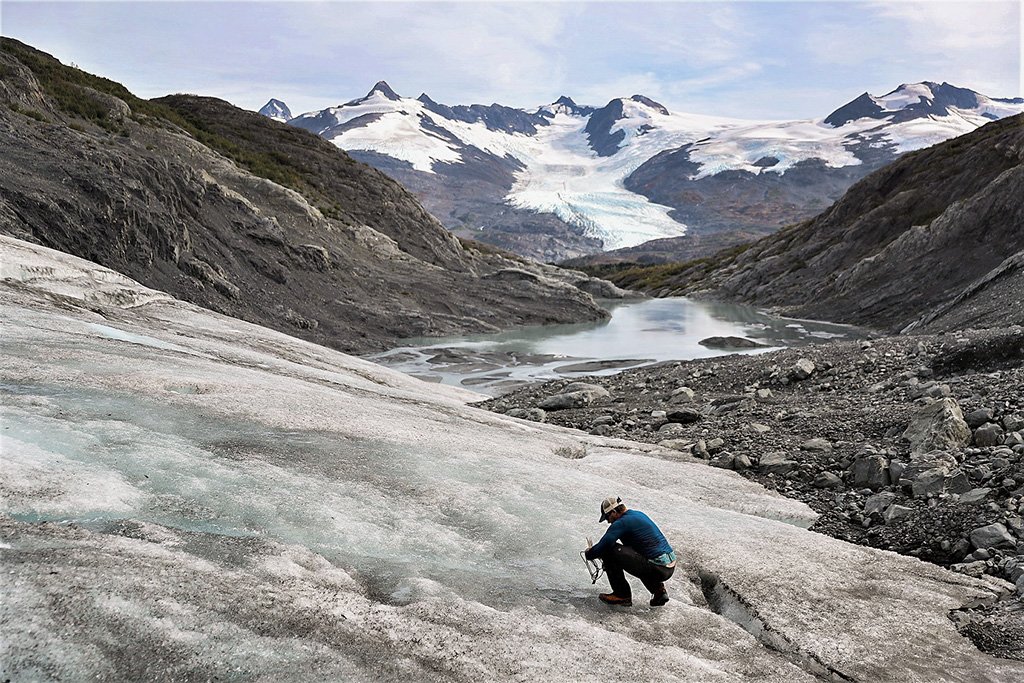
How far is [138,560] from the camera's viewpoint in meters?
7.02

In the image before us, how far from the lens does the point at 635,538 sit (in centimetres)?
800

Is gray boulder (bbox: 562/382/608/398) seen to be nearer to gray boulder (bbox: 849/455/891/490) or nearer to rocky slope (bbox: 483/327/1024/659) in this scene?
rocky slope (bbox: 483/327/1024/659)

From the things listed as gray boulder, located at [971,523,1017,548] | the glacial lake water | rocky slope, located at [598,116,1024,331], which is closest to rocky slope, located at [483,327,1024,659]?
gray boulder, located at [971,523,1017,548]

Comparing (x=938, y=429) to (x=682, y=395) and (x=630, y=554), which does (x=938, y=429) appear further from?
(x=682, y=395)

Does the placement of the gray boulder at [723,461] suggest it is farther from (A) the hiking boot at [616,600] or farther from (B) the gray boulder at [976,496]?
(A) the hiking boot at [616,600]

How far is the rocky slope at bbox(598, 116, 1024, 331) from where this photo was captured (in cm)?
3988

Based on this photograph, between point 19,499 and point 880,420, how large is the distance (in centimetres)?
1645

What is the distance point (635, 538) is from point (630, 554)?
0.18m

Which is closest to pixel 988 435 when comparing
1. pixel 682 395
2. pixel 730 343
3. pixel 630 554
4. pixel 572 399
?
pixel 630 554

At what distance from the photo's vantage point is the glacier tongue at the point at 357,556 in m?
6.32

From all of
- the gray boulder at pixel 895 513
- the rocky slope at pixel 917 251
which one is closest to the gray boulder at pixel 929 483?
the gray boulder at pixel 895 513

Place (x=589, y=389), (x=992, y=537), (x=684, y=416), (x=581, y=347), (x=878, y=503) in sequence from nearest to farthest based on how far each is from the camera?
1. (x=992, y=537)
2. (x=878, y=503)
3. (x=684, y=416)
4. (x=589, y=389)
5. (x=581, y=347)

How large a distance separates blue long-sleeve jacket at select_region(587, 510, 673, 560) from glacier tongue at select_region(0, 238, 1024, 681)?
666 millimetres

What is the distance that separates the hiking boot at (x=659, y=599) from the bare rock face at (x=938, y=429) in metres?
8.72
